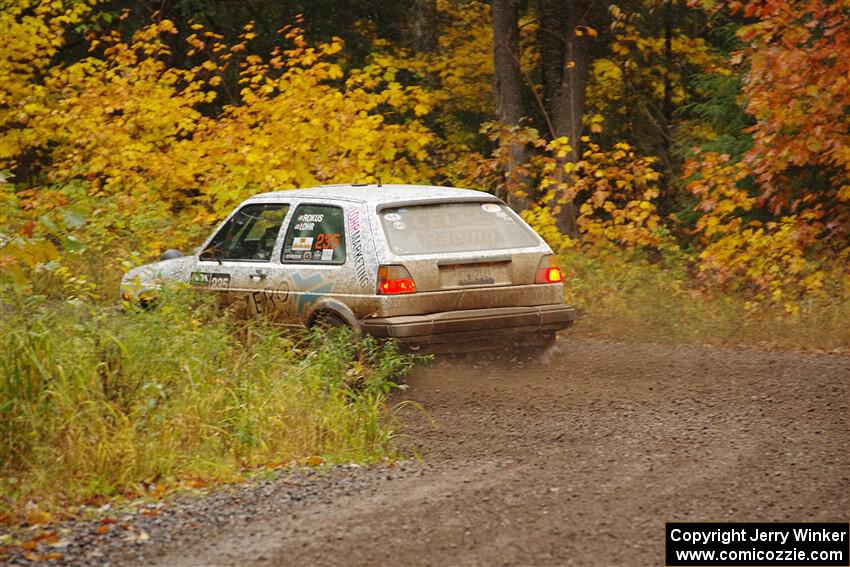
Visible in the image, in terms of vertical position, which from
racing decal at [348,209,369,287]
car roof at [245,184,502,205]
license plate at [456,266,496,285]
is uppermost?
car roof at [245,184,502,205]

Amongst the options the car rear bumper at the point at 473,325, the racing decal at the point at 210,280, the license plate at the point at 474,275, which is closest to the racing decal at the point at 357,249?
the car rear bumper at the point at 473,325

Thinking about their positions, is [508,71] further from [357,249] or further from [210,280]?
[357,249]

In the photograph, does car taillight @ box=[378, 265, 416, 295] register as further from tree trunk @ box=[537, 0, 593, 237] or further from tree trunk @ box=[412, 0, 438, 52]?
tree trunk @ box=[412, 0, 438, 52]

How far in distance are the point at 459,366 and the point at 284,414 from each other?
2.84 m

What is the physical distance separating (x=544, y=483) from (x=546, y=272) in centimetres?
406

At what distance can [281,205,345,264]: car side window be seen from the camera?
1080 centimetres

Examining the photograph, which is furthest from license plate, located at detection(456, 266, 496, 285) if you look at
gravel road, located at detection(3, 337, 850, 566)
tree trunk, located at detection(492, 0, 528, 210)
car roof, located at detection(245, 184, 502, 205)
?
tree trunk, located at detection(492, 0, 528, 210)

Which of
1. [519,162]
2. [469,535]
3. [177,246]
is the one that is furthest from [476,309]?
[519,162]

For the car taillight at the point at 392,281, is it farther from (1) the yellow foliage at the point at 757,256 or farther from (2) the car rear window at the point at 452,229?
(1) the yellow foliage at the point at 757,256

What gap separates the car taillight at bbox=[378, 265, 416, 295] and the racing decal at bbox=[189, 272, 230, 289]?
6.65 ft

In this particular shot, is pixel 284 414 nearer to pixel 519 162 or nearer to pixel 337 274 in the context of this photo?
pixel 337 274

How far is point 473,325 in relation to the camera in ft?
34.0

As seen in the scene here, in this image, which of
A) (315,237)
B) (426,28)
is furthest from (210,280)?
(426,28)

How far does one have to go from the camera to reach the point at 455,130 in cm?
2678
